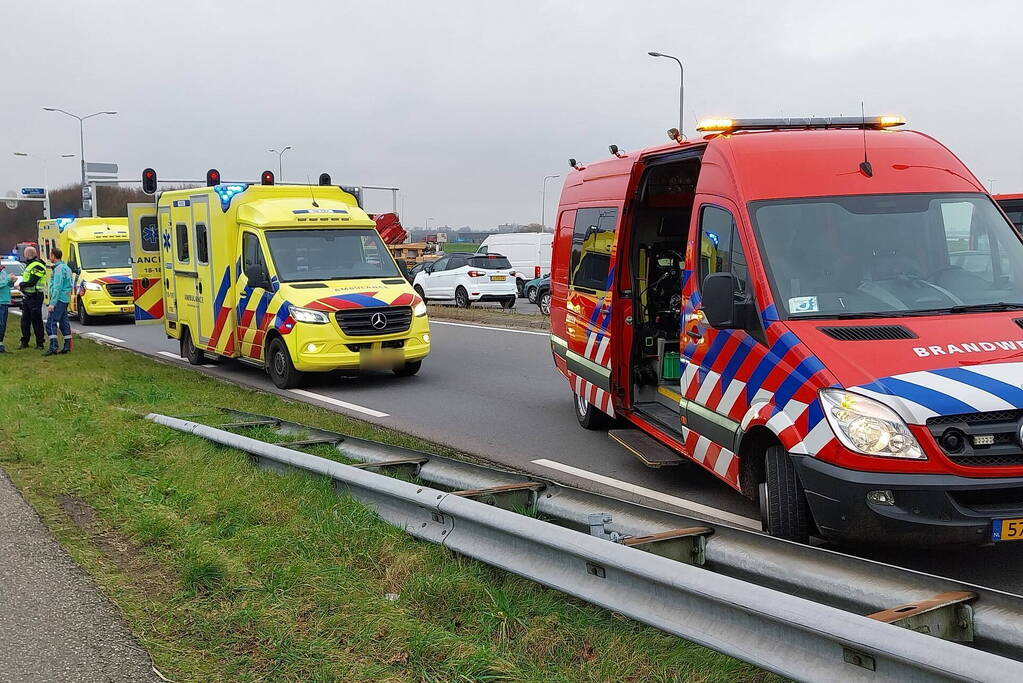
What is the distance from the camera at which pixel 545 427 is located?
33.2ft

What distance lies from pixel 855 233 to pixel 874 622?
11.1ft

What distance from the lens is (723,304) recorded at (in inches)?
231

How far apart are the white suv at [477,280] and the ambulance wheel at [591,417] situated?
785 inches

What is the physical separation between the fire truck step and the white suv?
70.1 feet

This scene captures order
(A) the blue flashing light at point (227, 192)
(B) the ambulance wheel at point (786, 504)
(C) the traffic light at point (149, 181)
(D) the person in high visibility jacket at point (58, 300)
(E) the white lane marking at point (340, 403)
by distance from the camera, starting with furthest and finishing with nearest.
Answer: (C) the traffic light at point (149, 181) → (D) the person in high visibility jacket at point (58, 300) → (A) the blue flashing light at point (227, 192) → (E) the white lane marking at point (340, 403) → (B) the ambulance wheel at point (786, 504)

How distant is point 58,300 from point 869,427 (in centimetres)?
1546

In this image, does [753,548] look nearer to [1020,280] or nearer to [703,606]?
[703,606]

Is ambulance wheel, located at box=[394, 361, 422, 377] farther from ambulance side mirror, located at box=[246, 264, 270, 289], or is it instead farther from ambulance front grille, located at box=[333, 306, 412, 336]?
ambulance side mirror, located at box=[246, 264, 270, 289]

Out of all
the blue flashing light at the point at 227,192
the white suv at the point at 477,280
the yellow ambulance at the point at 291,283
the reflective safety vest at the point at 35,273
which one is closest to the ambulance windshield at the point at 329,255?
the yellow ambulance at the point at 291,283

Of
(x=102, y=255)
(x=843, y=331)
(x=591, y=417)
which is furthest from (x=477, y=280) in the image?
(x=843, y=331)

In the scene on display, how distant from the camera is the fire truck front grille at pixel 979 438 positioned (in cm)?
480

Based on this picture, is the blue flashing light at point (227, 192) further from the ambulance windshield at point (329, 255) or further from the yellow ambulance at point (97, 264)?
the yellow ambulance at point (97, 264)

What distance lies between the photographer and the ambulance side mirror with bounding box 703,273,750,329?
5855 millimetres

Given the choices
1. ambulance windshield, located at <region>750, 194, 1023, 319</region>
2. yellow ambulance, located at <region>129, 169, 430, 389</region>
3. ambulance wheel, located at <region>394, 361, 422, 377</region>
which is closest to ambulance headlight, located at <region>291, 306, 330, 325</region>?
yellow ambulance, located at <region>129, 169, 430, 389</region>
